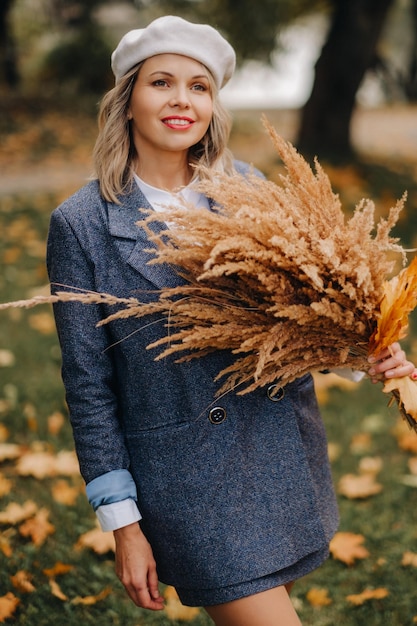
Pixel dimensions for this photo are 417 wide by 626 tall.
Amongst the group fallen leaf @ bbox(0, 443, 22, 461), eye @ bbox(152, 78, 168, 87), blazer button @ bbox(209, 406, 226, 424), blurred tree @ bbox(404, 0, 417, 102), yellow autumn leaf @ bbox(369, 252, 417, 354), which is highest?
blurred tree @ bbox(404, 0, 417, 102)

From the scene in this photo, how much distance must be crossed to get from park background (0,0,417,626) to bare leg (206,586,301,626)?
97cm

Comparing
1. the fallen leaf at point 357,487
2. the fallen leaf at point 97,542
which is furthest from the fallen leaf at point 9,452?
the fallen leaf at point 357,487

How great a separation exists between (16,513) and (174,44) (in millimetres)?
2136

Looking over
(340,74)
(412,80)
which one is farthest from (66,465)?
(412,80)

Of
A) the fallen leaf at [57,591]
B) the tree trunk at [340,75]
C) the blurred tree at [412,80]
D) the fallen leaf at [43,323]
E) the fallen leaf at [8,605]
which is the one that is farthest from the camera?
the blurred tree at [412,80]

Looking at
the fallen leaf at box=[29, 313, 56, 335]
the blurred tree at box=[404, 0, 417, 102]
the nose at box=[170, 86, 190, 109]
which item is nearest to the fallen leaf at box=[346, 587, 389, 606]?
the nose at box=[170, 86, 190, 109]

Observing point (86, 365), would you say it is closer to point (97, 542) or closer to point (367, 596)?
point (97, 542)

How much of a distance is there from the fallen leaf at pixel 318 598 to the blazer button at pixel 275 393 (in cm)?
128

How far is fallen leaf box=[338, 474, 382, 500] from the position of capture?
3.58 meters

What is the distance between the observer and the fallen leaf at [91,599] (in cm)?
277

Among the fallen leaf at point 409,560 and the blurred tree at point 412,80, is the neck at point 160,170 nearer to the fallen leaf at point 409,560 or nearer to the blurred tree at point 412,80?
the fallen leaf at point 409,560

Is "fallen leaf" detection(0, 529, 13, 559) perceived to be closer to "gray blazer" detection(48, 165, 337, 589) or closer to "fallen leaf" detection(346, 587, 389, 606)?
"gray blazer" detection(48, 165, 337, 589)

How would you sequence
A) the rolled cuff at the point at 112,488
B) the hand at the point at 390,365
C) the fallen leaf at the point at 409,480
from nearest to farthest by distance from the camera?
the hand at the point at 390,365, the rolled cuff at the point at 112,488, the fallen leaf at the point at 409,480

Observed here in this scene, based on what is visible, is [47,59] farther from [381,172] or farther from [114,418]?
[114,418]
